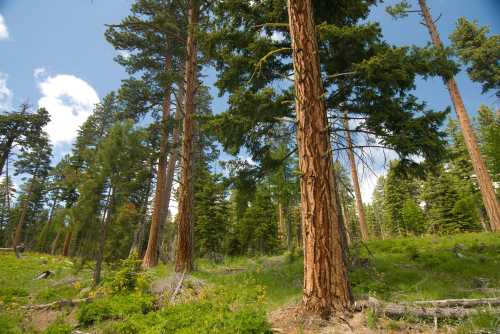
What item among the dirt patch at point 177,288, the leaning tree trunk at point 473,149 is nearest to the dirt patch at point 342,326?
the dirt patch at point 177,288

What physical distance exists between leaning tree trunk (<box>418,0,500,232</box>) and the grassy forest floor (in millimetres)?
1145

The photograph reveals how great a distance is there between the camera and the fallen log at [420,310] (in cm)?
299

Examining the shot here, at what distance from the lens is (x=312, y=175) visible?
3805 millimetres

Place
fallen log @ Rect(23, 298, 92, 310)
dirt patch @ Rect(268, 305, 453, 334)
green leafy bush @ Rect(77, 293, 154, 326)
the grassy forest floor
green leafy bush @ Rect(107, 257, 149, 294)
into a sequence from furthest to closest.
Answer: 1. fallen log @ Rect(23, 298, 92, 310)
2. green leafy bush @ Rect(107, 257, 149, 294)
3. green leafy bush @ Rect(77, 293, 154, 326)
4. the grassy forest floor
5. dirt patch @ Rect(268, 305, 453, 334)

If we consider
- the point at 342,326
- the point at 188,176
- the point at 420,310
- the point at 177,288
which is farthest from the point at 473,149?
the point at 177,288

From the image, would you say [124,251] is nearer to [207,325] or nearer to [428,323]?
[207,325]

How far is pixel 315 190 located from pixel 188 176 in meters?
5.92

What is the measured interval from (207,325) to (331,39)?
6.63 m

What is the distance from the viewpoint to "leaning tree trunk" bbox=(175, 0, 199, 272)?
7.98 m

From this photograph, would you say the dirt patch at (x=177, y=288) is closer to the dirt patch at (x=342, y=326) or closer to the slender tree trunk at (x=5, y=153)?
the dirt patch at (x=342, y=326)

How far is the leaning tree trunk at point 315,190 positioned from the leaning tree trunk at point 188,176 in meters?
3.75

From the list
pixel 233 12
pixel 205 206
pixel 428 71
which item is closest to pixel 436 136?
pixel 428 71

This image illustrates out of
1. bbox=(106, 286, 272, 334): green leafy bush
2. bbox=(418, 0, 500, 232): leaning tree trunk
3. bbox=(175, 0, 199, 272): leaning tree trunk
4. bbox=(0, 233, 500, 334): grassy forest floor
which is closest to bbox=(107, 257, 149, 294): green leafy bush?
bbox=(0, 233, 500, 334): grassy forest floor

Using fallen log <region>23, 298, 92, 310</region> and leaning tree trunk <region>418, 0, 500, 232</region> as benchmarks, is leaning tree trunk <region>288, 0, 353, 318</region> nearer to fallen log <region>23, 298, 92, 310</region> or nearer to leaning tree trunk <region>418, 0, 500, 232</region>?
fallen log <region>23, 298, 92, 310</region>
